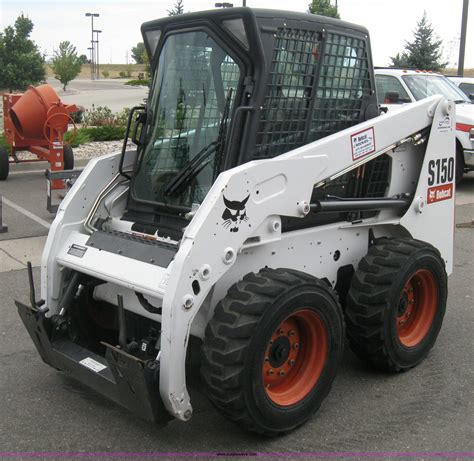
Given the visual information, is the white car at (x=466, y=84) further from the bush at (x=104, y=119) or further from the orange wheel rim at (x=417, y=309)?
the orange wheel rim at (x=417, y=309)

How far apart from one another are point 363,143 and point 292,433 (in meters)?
1.76

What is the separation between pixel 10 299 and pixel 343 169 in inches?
133

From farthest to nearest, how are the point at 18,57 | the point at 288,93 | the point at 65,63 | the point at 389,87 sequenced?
the point at 65,63
the point at 18,57
the point at 389,87
the point at 288,93

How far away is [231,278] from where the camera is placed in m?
3.48

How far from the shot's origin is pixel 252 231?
3.31 meters

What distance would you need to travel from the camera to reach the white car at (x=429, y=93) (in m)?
11.3

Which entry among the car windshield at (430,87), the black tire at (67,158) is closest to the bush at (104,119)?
the black tire at (67,158)

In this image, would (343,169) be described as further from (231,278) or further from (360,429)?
(360,429)

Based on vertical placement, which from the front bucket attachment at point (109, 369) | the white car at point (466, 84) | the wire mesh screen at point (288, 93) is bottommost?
the front bucket attachment at point (109, 369)

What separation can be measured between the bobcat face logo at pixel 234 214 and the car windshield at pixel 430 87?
346 inches

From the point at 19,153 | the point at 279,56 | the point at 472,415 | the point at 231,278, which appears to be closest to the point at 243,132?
the point at 279,56

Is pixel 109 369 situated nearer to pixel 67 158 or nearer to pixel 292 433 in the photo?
pixel 292 433

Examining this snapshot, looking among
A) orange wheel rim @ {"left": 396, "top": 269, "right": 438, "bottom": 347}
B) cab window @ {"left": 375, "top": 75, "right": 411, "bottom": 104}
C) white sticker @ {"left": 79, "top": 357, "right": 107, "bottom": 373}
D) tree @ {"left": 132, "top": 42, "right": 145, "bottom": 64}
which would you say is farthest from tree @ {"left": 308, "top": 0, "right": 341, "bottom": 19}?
tree @ {"left": 132, "top": 42, "right": 145, "bottom": 64}

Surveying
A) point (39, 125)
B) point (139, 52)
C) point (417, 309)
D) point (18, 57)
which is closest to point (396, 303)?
point (417, 309)
